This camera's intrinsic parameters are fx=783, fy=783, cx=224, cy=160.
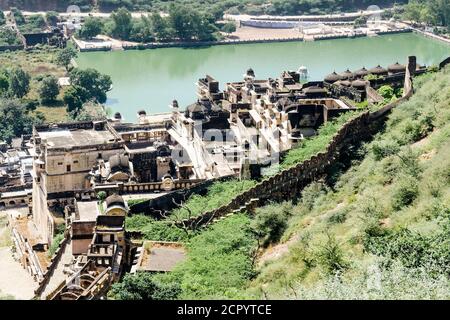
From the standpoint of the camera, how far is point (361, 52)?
4850cm

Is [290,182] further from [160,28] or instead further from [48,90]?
[160,28]

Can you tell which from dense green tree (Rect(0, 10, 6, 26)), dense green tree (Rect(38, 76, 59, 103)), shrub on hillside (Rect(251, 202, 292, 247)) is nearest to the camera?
shrub on hillside (Rect(251, 202, 292, 247))

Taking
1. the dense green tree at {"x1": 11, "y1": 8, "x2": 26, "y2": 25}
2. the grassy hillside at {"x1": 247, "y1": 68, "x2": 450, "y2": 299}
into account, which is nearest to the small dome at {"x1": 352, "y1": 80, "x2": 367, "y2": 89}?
the grassy hillside at {"x1": 247, "y1": 68, "x2": 450, "y2": 299}

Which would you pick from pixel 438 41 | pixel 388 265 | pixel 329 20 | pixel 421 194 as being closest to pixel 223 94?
pixel 421 194

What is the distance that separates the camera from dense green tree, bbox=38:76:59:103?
116ft

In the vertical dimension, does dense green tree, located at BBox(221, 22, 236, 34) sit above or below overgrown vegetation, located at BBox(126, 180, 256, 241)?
below

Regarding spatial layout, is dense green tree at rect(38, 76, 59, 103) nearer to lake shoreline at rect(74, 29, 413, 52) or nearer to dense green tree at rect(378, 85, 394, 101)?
lake shoreline at rect(74, 29, 413, 52)

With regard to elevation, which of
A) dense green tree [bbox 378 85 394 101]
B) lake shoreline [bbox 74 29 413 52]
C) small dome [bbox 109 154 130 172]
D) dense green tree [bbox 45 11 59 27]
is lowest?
lake shoreline [bbox 74 29 413 52]

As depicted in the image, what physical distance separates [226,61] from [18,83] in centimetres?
1449

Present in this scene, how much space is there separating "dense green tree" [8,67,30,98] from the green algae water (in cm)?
393

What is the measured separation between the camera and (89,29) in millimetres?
49875

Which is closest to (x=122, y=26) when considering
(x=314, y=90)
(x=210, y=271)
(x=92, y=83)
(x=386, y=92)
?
(x=92, y=83)

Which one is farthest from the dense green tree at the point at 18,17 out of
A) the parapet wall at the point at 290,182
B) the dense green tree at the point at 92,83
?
the parapet wall at the point at 290,182

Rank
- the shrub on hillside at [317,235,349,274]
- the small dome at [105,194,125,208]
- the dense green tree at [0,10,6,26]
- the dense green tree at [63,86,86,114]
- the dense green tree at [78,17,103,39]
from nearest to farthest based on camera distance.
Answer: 1. the shrub on hillside at [317,235,349,274]
2. the small dome at [105,194,125,208]
3. the dense green tree at [63,86,86,114]
4. the dense green tree at [78,17,103,39]
5. the dense green tree at [0,10,6,26]
